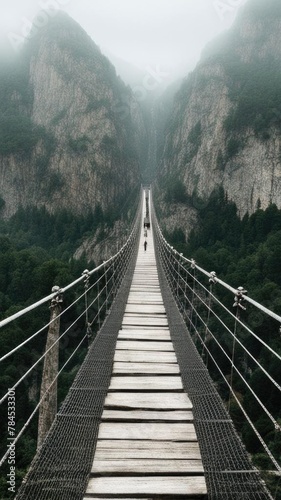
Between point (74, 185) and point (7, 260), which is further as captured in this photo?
point (74, 185)

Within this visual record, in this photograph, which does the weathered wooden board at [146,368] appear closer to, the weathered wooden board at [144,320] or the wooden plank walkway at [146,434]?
the wooden plank walkway at [146,434]

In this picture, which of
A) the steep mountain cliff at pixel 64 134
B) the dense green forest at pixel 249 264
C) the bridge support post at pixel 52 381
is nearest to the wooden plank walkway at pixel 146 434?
the bridge support post at pixel 52 381

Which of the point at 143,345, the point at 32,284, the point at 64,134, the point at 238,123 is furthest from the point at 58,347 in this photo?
the point at 64,134

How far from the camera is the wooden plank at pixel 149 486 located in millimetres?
2318

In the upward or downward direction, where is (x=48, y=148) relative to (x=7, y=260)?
upward

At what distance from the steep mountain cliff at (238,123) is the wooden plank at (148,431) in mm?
76440

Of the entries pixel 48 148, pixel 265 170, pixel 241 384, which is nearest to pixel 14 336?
pixel 241 384

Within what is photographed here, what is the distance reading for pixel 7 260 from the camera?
6444cm

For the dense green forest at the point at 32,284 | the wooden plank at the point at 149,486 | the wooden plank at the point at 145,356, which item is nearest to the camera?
the wooden plank at the point at 149,486

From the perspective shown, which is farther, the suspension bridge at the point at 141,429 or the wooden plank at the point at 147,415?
the wooden plank at the point at 147,415

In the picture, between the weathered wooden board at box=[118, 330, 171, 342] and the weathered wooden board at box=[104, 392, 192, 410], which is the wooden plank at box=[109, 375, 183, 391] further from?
the weathered wooden board at box=[118, 330, 171, 342]

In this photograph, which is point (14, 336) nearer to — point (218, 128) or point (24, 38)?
point (218, 128)

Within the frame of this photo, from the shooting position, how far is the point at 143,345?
483cm

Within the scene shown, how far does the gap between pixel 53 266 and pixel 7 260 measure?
630 inches
